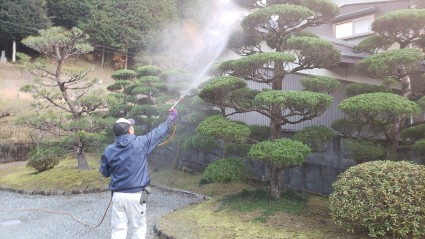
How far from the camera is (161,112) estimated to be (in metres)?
11.2

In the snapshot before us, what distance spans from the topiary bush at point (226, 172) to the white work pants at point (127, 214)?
2.45 meters

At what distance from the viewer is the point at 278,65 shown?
22.1 ft

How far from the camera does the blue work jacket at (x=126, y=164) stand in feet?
13.5

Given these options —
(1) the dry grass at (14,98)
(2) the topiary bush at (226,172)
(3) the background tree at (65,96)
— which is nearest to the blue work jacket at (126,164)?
(2) the topiary bush at (226,172)

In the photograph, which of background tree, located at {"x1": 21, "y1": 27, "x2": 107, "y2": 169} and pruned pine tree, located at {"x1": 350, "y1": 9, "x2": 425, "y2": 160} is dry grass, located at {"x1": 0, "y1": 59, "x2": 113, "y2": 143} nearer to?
background tree, located at {"x1": 21, "y1": 27, "x2": 107, "y2": 169}

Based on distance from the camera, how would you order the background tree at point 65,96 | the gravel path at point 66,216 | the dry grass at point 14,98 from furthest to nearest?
the dry grass at point 14,98 < the background tree at point 65,96 < the gravel path at point 66,216

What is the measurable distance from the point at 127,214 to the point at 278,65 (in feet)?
13.8

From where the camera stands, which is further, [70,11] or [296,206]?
[70,11]

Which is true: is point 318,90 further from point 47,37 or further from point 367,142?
point 47,37

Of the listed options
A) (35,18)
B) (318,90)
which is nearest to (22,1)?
(35,18)

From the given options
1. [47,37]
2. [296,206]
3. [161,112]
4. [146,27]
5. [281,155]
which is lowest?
[296,206]

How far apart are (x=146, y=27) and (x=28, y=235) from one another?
A: 24036 mm

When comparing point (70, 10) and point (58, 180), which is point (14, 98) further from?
point (58, 180)

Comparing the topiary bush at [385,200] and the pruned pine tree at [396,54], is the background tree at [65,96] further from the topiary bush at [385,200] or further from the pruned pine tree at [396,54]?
the pruned pine tree at [396,54]
